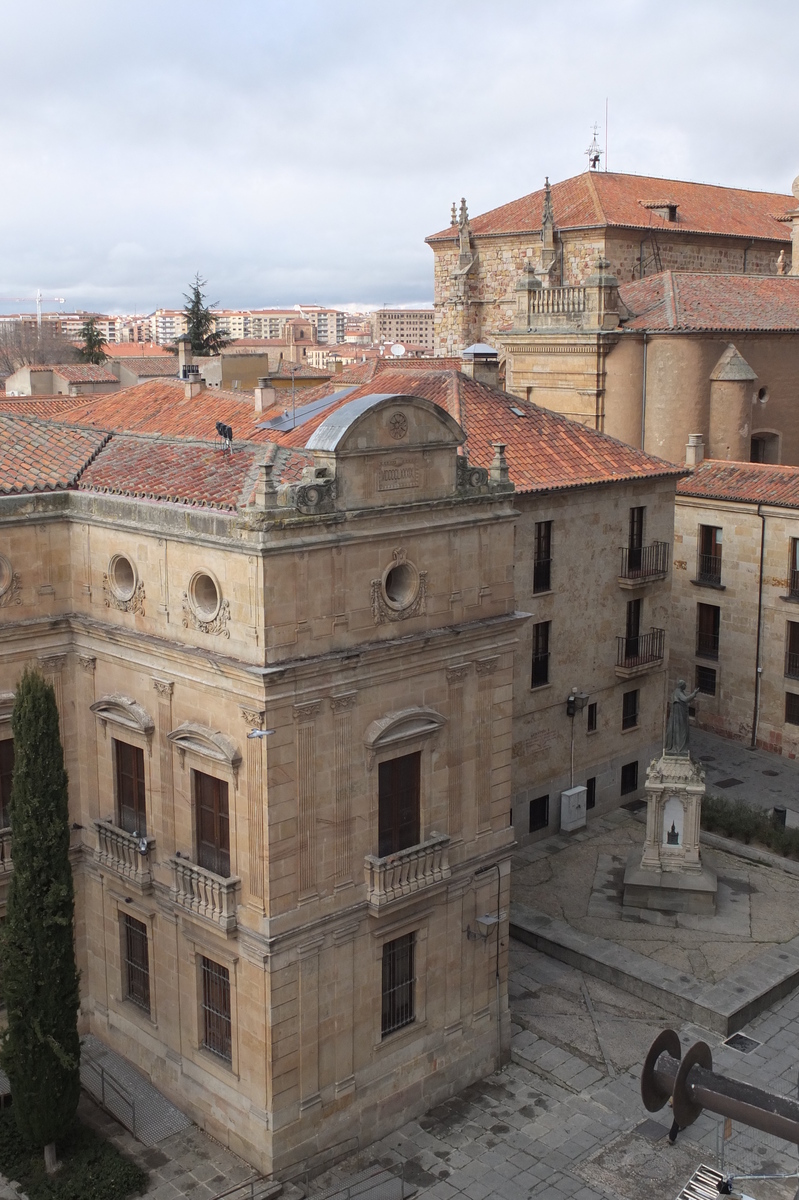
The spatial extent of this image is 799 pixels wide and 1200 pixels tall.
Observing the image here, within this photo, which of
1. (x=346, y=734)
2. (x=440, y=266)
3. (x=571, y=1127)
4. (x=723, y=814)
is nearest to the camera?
(x=346, y=734)

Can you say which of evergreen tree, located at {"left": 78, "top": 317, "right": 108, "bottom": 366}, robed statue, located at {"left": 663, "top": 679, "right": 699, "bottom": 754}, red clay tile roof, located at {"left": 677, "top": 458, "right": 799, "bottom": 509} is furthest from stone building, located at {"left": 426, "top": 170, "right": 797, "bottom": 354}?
evergreen tree, located at {"left": 78, "top": 317, "right": 108, "bottom": 366}

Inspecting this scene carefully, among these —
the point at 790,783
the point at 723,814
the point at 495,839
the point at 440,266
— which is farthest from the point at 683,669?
the point at 440,266

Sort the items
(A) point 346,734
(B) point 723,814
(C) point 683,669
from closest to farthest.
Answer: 1. (A) point 346,734
2. (B) point 723,814
3. (C) point 683,669

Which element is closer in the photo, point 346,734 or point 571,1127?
point 346,734

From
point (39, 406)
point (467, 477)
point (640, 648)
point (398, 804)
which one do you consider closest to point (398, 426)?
point (467, 477)

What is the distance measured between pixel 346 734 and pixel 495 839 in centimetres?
398

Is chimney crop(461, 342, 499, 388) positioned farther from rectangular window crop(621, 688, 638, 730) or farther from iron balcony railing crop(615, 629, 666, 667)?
rectangular window crop(621, 688, 638, 730)

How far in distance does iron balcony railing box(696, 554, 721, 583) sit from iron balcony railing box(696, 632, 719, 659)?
1640 mm

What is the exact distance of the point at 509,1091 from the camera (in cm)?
2011

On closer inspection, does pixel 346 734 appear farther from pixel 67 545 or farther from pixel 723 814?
pixel 723 814

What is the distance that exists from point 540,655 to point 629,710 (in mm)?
4093

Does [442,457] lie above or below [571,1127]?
above

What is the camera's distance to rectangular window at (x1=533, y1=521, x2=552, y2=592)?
27188mm

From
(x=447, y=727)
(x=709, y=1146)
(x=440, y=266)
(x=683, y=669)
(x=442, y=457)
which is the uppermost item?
(x=440, y=266)
